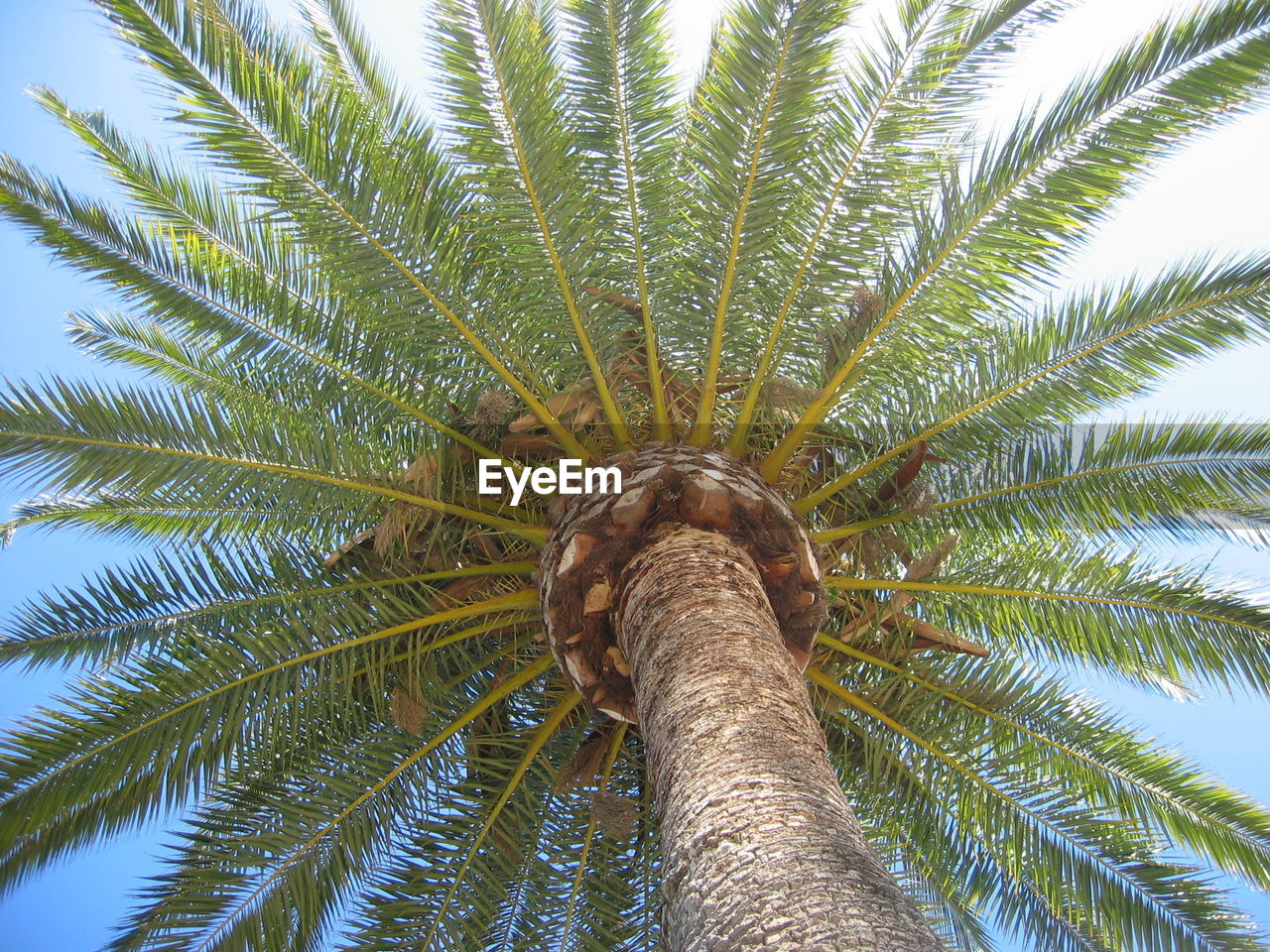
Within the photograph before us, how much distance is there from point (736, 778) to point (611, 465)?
2.10 m

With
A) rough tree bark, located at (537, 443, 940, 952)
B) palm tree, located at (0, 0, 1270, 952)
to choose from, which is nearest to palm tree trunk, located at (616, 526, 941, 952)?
rough tree bark, located at (537, 443, 940, 952)

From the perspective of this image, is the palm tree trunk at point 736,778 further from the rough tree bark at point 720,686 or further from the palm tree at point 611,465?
the palm tree at point 611,465

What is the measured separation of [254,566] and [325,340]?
47.9 inches

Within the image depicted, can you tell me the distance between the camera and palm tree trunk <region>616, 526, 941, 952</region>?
2.30 metres

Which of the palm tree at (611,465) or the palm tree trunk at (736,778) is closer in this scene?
the palm tree trunk at (736,778)

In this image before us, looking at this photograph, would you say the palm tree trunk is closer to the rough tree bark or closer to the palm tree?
the rough tree bark

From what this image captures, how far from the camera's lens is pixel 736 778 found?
9.62 ft

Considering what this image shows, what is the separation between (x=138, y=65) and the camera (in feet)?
15.6

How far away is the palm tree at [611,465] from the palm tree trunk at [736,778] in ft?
0.39

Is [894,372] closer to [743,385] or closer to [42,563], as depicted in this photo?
[743,385]

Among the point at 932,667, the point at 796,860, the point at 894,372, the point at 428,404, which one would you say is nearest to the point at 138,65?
the point at 428,404

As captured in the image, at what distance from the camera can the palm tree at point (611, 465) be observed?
4.52m

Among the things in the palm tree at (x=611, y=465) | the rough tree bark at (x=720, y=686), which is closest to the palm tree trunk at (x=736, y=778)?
the rough tree bark at (x=720, y=686)

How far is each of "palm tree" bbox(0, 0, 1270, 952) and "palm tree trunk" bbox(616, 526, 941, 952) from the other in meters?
0.12
